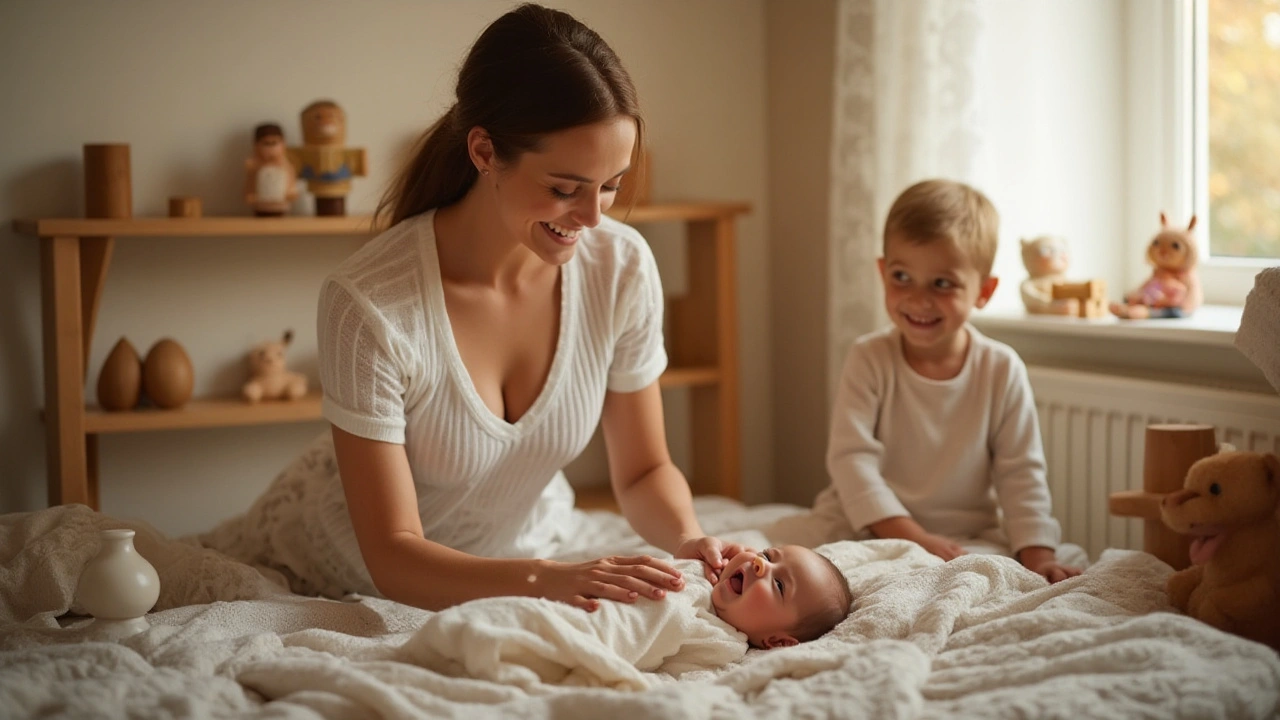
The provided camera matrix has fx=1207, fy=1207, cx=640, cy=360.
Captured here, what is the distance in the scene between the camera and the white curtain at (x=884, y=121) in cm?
243

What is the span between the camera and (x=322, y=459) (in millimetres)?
1855

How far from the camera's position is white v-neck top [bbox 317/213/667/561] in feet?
5.24

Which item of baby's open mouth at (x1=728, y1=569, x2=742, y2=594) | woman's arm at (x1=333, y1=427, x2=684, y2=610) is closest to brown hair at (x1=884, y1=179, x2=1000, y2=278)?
baby's open mouth at (x1=728, y1=569, x2=742, y2=594)

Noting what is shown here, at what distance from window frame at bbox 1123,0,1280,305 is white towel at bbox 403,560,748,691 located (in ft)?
5.05

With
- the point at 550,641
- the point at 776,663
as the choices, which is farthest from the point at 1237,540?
the point at 550,641

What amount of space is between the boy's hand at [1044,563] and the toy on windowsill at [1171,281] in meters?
0.56

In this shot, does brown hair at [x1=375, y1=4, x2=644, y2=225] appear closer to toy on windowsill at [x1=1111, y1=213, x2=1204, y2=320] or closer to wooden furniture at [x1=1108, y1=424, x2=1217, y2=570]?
wooden furniture at [x1=1108, y1=424, x2=1217, y2=570]

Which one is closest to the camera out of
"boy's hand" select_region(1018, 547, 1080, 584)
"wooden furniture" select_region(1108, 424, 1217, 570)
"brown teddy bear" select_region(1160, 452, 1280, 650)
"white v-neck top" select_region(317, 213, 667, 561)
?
"brown teddy bear" select_region(1160, 452, 1280, 650)

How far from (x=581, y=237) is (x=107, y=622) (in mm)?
839

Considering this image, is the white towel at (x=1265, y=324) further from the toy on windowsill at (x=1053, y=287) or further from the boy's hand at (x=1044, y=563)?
the toy on windowsill at (x=1053, y=287)

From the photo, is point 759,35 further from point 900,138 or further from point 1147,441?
point 1147,441

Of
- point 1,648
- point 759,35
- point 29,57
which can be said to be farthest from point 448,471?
point 759,35

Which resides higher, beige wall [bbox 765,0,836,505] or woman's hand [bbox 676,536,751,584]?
beige wall [bbox 765,0,836,505]

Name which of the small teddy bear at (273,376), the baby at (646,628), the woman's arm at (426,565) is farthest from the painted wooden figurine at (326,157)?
the baby at (646,628)
